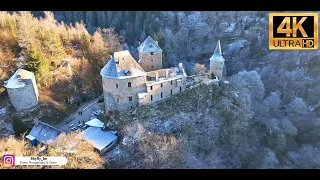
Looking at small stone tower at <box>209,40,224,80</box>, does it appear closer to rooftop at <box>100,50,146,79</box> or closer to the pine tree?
rooftop at <box>100,50,146,79</box>

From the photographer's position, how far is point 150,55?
20203 mm

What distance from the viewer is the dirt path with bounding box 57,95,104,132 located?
706 inches

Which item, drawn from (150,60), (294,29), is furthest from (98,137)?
(294,29)

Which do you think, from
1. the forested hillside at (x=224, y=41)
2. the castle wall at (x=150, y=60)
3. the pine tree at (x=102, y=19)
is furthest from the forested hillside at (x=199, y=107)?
the pine tree at (x=102, y=19)

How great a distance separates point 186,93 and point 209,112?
6.06ft

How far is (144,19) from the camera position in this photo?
118 feet

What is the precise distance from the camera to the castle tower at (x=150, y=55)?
20.0 meters

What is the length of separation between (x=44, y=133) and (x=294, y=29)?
13208 millimetres

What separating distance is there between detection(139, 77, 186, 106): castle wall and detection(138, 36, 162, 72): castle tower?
313cm

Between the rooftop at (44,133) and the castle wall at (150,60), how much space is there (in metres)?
7.37

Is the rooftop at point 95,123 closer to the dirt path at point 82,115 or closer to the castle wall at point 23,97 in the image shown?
the dirt path at point 82,115

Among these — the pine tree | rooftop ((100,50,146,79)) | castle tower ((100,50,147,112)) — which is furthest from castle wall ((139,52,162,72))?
the pine tree

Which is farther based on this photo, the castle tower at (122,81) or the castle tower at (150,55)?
the castle tower at (150,55)
